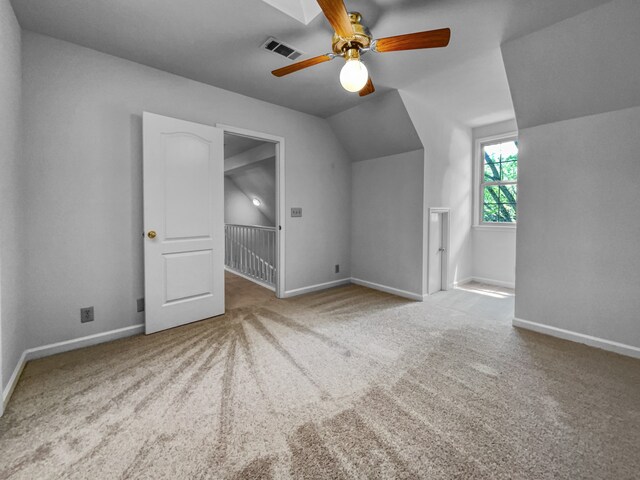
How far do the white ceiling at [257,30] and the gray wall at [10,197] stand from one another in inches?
12.9

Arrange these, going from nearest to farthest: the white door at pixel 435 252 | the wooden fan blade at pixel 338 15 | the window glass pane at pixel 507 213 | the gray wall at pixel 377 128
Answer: the wooden fan blade at pixel 338 15 → the gray wall at pixel 377 128 → the white door at pixel 435 252 → the window glass pane at pixel 507 213

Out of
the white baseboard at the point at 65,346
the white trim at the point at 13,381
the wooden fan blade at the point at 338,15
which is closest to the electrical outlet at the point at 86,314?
the white baseboard at the point at 65,346

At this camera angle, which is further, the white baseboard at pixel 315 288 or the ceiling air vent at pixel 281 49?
the white baseboard at pixel 315 288

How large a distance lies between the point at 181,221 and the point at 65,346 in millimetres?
1384

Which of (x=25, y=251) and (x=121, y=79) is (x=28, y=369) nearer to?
(x=25, y=251)

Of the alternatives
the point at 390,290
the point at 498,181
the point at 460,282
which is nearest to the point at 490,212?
the point at 498,181

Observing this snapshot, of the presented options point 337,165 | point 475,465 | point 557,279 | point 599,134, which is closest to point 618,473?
point 475,465

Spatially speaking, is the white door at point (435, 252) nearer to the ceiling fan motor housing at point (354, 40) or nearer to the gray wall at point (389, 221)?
the gray wall at point (389, 221)

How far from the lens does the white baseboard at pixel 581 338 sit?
7.52 ft

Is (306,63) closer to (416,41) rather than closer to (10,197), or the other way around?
(416,41)

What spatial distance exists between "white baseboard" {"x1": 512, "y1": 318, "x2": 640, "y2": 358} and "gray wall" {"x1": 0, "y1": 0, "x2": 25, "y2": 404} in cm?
404

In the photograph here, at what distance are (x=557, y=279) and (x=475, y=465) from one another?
84.3 inches

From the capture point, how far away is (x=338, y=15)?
158cm

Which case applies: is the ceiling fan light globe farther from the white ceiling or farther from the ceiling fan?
the white ceiling
